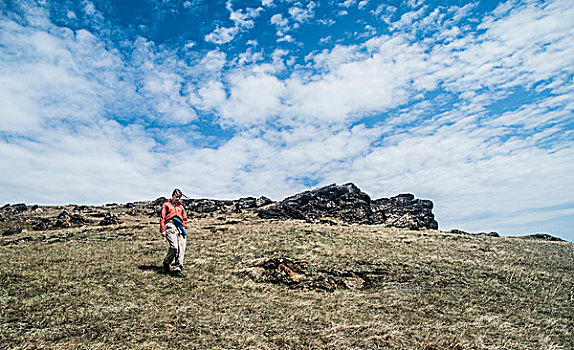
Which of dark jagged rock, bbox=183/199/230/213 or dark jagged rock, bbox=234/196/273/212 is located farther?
dark jagged rock, bbox=234/196/273/212

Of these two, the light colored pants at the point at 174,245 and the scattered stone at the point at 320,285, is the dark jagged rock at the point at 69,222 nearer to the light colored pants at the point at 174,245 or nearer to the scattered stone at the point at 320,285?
the light colored pants at the point at 174,245

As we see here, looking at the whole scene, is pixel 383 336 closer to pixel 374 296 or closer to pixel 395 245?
pixel 374 296

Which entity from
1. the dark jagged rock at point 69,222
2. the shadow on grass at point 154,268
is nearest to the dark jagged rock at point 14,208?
the dark jagged rock at point 69,222

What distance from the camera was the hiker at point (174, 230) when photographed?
1342 centimetres

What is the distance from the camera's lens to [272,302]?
1098 cm

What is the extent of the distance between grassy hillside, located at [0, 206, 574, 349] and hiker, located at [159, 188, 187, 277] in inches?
30.1

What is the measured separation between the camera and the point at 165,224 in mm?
13875

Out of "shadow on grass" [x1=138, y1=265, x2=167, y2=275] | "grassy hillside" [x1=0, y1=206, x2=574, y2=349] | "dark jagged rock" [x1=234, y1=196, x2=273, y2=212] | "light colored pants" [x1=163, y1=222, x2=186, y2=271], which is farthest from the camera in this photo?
"dark jagged rock" [x1=234, y1=196, x2=273, y2=212]

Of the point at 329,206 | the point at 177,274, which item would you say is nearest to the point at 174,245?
the point at 177,274

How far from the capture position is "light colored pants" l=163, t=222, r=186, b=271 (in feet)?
43.9

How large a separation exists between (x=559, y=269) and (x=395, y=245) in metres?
9.79

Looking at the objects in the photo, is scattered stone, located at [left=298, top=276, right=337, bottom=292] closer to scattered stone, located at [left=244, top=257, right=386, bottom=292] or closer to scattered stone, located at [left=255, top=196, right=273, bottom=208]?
scattered stone, located at [left=244, top=257, right=386, bottom=292]

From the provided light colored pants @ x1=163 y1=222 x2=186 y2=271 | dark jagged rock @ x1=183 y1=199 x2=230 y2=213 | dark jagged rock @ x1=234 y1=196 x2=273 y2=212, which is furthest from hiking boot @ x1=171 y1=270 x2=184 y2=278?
dark jagged rock @ x1=234 y1=196 x2=273 y2=212

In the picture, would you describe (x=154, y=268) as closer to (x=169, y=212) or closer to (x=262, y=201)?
(x=169, y=212)
